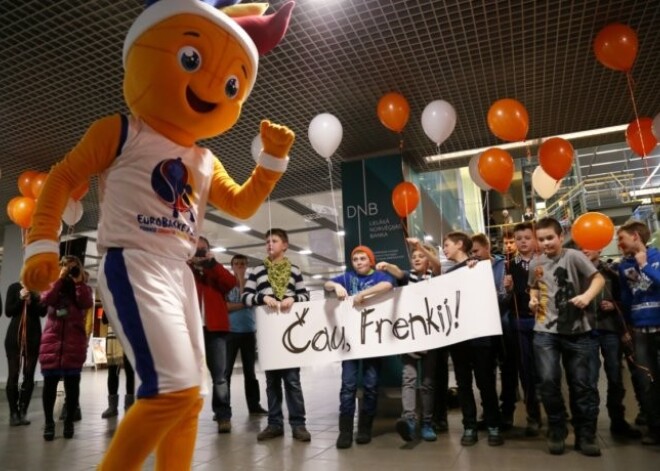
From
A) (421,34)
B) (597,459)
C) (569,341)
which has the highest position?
(421,34)

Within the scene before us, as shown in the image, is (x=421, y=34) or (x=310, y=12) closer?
(x=310, y=12)

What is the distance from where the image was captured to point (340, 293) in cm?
391

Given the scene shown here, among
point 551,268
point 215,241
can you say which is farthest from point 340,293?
point 215,241

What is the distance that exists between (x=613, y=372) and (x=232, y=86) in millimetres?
3657

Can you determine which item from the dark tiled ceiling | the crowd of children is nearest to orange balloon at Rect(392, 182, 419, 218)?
the dark tiled ceiling

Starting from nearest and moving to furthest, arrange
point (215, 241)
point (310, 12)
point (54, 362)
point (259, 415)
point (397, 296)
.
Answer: point (310, 12) < point (397, 296) < point (54, 362) < point (259, 415) < point (215, 241)

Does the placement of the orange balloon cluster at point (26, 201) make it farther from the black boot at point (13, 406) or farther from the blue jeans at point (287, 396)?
the blue jeans at point (287, 396)

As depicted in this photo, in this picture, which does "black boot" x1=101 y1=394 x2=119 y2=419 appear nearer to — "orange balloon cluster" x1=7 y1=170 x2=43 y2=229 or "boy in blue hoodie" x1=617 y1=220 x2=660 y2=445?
"orange balloon cluster" x1=7 y1=170 x2=43 y2=229

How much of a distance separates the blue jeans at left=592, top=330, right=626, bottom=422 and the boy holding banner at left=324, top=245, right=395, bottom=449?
1743mm

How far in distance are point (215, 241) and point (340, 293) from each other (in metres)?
9.55

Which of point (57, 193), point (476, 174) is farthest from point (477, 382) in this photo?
point (57, 193)

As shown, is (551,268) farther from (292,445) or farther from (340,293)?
(292,445)

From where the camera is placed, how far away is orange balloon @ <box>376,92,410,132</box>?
4672 millimetres

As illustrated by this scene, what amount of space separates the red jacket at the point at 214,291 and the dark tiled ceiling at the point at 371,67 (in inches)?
71.3
